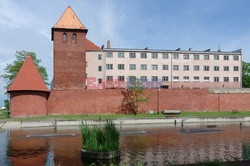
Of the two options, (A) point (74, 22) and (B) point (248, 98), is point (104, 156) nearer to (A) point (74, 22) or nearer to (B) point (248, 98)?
(A) point (74, 22)

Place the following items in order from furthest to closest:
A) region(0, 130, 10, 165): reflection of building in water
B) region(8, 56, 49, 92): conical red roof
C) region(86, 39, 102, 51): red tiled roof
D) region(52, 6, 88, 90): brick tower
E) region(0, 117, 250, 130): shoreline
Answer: region(86, 39, 102, 51): red tiled roof → region(52, 6, 88, 90): brick tower → region(8, 56, 49, 92): conical red roof → region(0, 117, 250, 130): shoreline → region(0, 130, 10, 165): reflection of building in water

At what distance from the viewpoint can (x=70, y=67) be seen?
39.7m

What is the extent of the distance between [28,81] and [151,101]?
16504 millimetres

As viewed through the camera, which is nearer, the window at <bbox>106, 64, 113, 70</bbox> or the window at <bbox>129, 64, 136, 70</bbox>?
the window at <bbox>106, 64, 113, 70</bbox>

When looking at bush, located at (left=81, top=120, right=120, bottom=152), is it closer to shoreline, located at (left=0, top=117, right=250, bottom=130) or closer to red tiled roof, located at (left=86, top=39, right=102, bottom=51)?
shoreline, located at (left=0, top=117, right=250, bottom=130)

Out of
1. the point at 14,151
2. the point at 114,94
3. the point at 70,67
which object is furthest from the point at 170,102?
the point at 14,151

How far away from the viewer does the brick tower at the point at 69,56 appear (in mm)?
39438

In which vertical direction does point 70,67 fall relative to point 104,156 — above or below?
above

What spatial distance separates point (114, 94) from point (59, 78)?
8.27 m

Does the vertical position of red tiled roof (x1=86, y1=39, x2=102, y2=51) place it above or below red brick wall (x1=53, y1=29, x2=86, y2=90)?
above

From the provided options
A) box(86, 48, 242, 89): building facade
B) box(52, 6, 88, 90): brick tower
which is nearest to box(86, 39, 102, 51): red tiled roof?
box(86, 48, 242, 89): building facade

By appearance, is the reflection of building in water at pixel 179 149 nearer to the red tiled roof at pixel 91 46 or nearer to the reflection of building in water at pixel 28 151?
the reflection of building in water at pixel 28 151

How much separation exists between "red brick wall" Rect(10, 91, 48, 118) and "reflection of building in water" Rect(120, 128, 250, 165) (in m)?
17.4

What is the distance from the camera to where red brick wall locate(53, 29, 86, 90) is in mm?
39438
